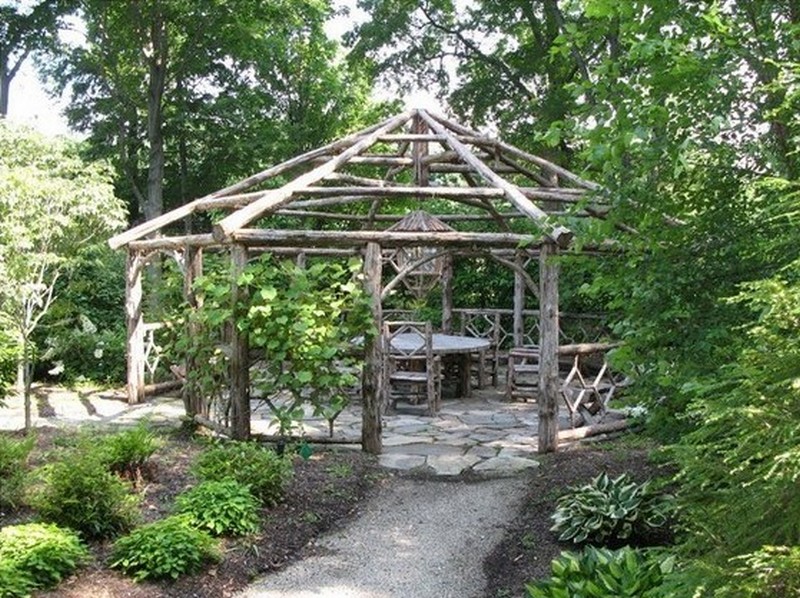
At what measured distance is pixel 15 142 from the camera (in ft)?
30.0

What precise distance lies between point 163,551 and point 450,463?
10.3 feet

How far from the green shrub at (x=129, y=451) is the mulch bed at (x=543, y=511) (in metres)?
2.60

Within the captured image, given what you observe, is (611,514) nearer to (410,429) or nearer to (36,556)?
(36,556)

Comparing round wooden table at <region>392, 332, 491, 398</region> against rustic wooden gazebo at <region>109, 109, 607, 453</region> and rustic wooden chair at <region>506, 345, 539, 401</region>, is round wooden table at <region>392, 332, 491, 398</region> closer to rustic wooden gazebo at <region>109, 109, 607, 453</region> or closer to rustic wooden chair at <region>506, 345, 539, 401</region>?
rustic wooden chair at <region>506, 345, 539, 401</region>

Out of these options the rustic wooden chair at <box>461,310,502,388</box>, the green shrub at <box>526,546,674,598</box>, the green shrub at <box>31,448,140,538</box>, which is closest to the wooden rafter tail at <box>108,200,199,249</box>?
the green shrub at <box>31,448,140,538</box>

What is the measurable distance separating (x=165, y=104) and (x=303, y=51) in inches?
313

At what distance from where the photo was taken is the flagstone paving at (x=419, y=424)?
Answer: 6516mm

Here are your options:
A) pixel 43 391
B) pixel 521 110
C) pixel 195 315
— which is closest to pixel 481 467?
pixel 195 315

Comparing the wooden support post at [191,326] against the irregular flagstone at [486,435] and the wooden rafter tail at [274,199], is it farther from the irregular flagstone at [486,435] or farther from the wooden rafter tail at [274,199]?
the irregular flagstone at [486,435]

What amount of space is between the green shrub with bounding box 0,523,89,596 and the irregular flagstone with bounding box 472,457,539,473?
137 inches

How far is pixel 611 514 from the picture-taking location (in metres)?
4.37

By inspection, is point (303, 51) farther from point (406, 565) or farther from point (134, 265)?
point (406, 565)

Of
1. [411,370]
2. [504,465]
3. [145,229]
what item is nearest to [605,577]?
[504,465]

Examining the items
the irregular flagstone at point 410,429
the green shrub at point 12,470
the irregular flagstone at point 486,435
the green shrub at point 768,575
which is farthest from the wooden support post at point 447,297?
the green shrub at point 768,575
